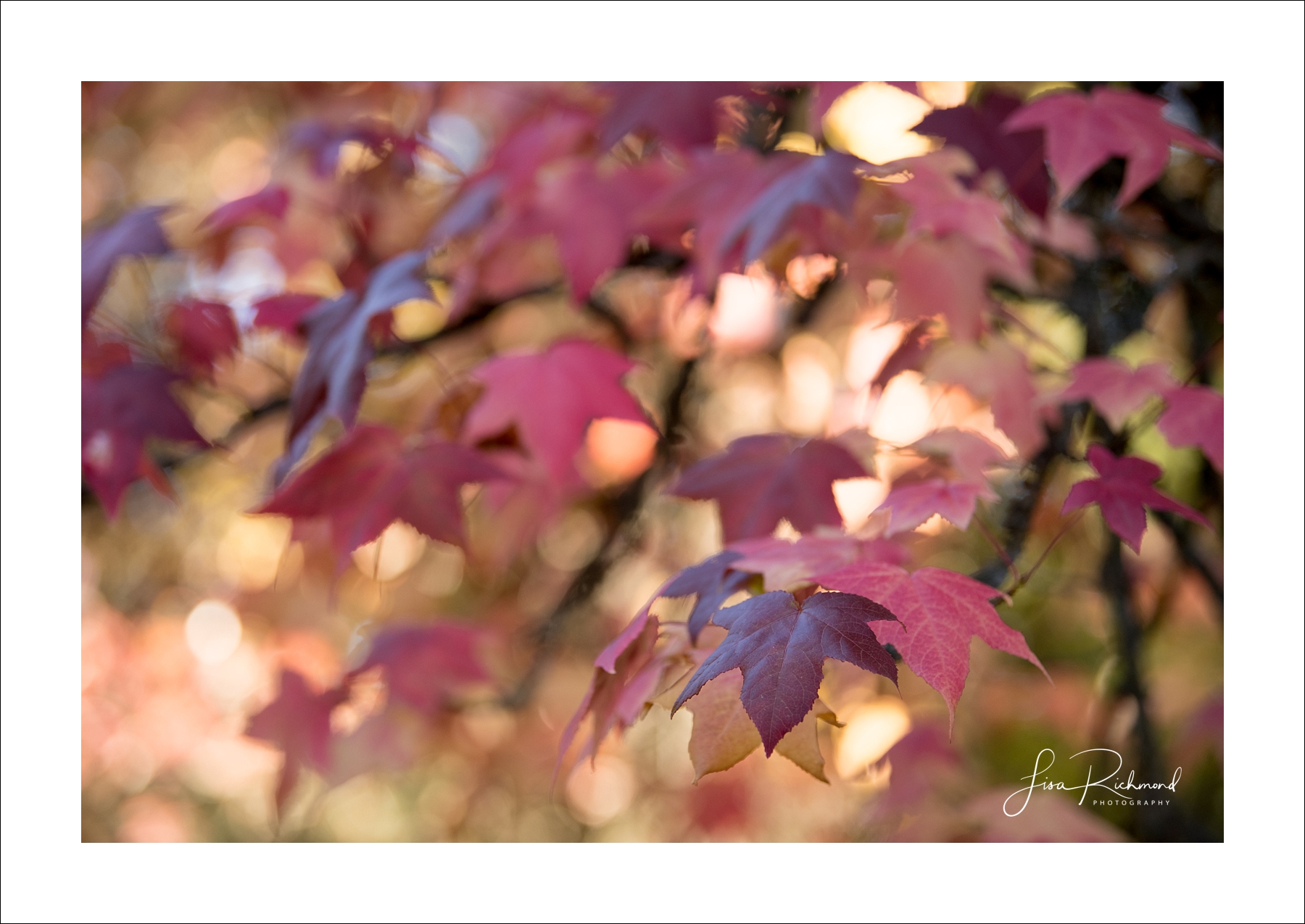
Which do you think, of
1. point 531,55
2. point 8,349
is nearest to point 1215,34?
point 531,55

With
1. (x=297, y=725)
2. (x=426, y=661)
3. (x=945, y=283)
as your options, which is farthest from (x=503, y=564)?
(x=945, y=283)

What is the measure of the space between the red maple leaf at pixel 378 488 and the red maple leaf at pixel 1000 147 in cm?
48

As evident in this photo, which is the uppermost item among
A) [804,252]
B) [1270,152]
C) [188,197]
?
[1270,152]

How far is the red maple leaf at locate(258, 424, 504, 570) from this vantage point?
0.64m

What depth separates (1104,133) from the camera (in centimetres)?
65

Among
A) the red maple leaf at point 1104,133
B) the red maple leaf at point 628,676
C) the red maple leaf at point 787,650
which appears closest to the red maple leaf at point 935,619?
the red maple leaf at point 787,650

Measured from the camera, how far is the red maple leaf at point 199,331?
2.81ft

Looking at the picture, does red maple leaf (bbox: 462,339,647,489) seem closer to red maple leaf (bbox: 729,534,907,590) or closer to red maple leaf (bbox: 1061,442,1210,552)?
red maple leaf (bbox: 729,534,907,590)

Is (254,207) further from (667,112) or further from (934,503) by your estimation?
(934,503)

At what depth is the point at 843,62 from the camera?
739 millimetres

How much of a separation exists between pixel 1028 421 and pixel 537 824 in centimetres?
177

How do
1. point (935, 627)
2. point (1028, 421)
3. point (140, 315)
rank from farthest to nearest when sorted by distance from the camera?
1. point (140, 315)
2. point (1028, 421)
3. point (935, 627)

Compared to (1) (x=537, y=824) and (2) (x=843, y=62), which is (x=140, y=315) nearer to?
(2) (x=843, y=62)

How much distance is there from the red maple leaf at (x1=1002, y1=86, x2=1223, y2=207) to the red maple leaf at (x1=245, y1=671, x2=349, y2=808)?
92 cm
